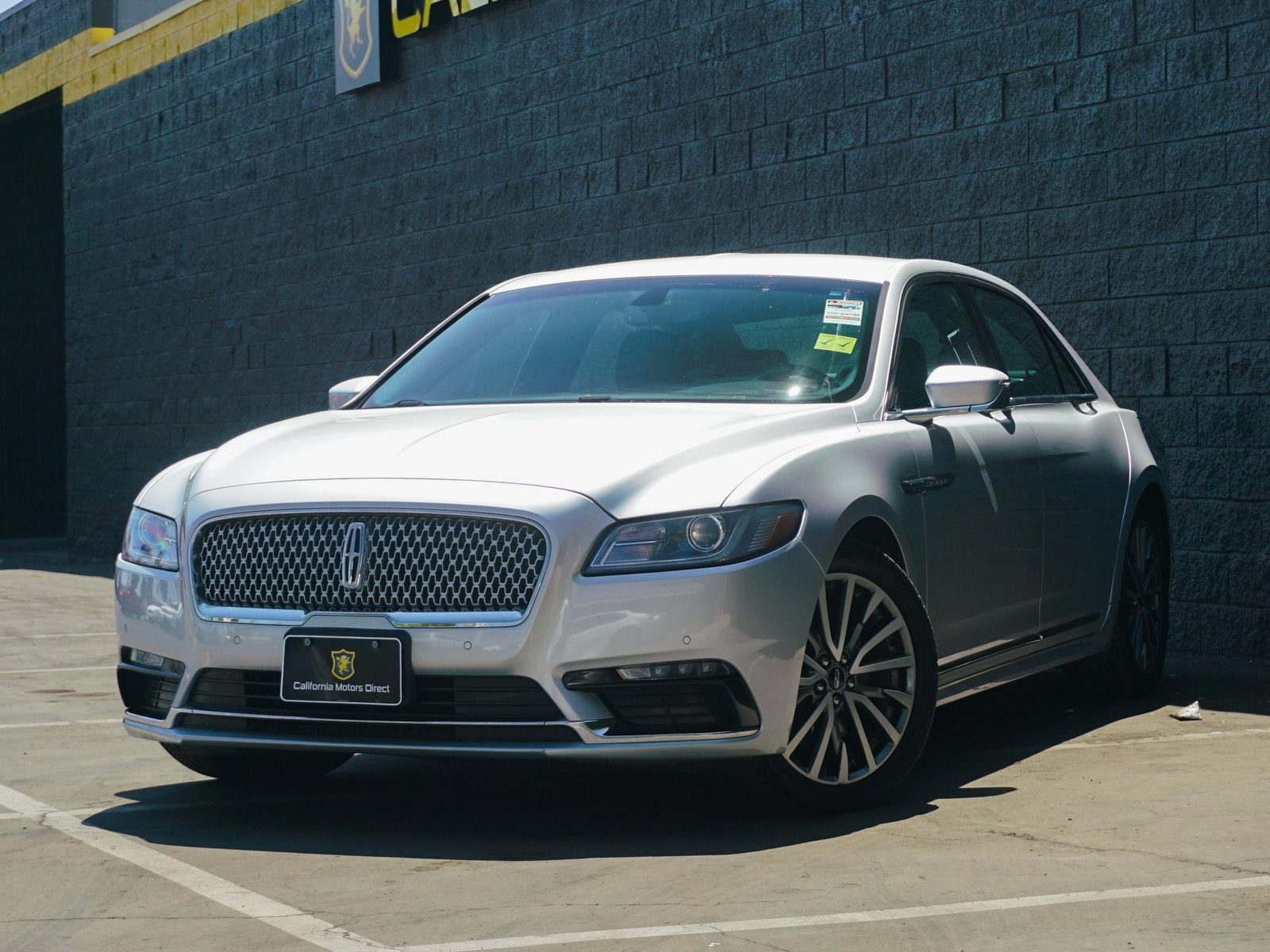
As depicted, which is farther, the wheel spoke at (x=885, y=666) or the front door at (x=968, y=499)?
the front door at (x=968, y=499)

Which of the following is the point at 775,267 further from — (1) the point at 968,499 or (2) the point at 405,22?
(2) the point at 405,22

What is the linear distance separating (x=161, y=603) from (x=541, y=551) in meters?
1.22

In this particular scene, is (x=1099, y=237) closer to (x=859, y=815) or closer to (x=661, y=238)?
(x=661, y=238)

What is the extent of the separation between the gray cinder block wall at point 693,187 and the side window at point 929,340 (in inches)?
102

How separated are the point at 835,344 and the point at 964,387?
42cm

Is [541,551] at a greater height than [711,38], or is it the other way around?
[711,38]

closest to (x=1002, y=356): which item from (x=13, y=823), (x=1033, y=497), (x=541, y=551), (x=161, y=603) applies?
(x=1033, y=497)

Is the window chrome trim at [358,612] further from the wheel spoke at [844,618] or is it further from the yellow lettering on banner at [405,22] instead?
the yellow lettering on banner at [405,22]

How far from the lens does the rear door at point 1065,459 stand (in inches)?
249

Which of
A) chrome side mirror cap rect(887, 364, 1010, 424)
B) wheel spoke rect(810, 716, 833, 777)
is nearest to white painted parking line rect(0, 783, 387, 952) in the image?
wheel spoke rect(810, 716, 833, 777)

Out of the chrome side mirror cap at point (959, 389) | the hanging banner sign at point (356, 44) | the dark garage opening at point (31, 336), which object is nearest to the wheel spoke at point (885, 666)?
the chrome side mirror cap at point (959, 389)

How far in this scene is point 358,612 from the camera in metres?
4.66

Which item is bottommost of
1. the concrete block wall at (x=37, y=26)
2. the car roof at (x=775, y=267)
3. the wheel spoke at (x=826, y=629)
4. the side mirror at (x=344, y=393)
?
the wheel spoke at (x=826, y=629)

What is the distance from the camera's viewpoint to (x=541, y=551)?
14.7 ft
